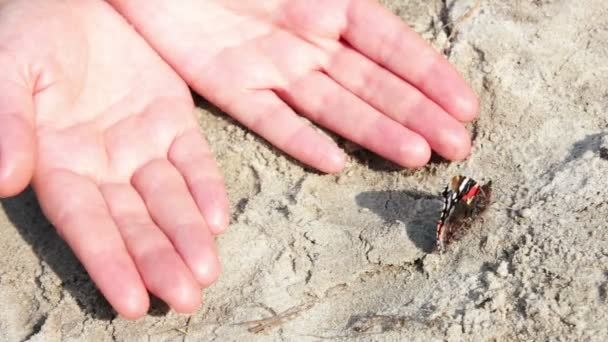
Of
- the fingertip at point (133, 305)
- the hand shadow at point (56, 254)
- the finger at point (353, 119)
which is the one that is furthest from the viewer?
the finger at point (353, 119)

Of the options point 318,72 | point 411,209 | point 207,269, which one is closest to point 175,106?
point 318,72

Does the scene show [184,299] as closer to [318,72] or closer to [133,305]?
[133,305]

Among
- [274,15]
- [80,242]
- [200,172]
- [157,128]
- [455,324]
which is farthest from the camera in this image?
[274,15]

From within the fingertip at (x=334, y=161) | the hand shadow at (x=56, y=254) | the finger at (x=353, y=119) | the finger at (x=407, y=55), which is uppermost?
the finger at (x=407, y=55)

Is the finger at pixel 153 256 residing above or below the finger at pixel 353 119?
below

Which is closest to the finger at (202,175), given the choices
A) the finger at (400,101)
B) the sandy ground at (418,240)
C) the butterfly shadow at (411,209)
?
the sandy ground at (418,240)

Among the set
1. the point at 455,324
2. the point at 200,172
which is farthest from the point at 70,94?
the point at 455,324

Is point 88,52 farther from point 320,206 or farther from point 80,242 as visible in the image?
point 320,206

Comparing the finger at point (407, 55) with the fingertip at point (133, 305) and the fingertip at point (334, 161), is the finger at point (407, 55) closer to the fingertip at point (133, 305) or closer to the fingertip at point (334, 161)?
the fingertip at point (334, 161)

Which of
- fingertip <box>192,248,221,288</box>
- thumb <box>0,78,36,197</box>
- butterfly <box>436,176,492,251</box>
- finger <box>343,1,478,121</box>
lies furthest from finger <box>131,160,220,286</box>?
finger <box>343,1,478,121</box>
